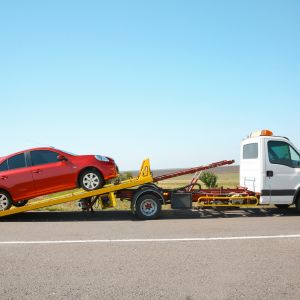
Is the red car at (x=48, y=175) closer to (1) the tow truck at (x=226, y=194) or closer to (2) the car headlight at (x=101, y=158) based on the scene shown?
(2) the car headlight at (x=101, y=158)

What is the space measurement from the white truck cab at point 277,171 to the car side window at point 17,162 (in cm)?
655

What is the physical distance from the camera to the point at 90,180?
11.2 m

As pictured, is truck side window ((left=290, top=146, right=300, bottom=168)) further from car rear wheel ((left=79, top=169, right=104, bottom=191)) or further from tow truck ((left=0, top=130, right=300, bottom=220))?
car rear wheel ((left=79, top=169, right=104, bottom=191))

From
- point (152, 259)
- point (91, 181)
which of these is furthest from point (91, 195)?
point (152, 259)

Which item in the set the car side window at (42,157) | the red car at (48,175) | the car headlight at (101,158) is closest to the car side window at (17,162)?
→ the red car at (48,175)

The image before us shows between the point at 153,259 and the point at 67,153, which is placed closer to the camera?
the point at 153,259

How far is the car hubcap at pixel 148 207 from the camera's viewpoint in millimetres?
11203

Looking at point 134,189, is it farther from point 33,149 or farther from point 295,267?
point 295,267

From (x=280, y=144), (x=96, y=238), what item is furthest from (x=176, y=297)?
(x=280, y=144)

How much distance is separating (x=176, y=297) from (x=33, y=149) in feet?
25.3

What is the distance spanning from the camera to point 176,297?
15.7 feet

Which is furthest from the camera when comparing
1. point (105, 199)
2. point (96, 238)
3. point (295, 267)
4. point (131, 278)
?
point (105, 199)

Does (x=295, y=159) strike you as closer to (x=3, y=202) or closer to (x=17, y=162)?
(x=17, y=162)

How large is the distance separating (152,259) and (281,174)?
6159 mm
